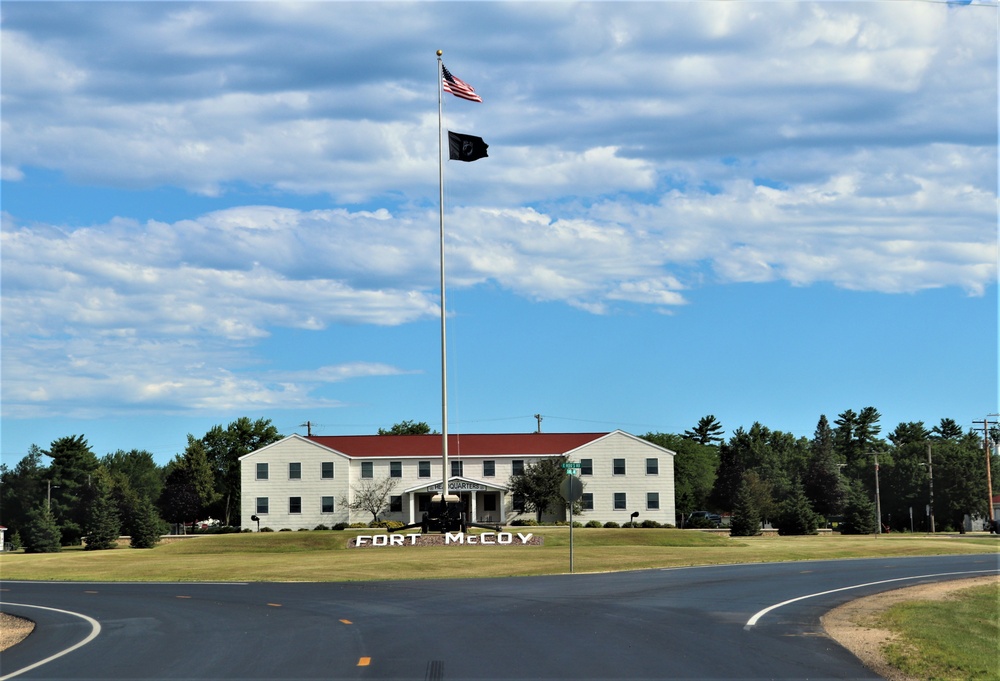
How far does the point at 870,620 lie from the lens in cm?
2036

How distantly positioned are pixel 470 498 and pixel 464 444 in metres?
5.72

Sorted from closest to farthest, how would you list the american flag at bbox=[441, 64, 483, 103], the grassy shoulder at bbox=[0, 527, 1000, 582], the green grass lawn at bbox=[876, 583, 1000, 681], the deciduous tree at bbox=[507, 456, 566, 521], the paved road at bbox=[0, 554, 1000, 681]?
1. the paved road at bbox=[0, 554, 1000, 681]
2. the green grass lawn at bbox=[876, 583, 1000, 681]
3. the grassy shoulder at bbox=[0, 527, 1000, 582]
4. the american flag at bbox=[441, 64, 483, 103]
5. the deciduous tree at bbox=[507, 456, 566, 521]

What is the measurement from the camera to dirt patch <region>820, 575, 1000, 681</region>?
602 inches

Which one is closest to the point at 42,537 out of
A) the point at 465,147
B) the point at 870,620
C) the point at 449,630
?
the point at 465,147

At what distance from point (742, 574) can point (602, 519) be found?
47.4 m

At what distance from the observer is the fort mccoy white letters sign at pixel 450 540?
4875cm

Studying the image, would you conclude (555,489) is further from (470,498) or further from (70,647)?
(70,647)

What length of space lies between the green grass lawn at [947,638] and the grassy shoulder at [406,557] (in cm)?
1369

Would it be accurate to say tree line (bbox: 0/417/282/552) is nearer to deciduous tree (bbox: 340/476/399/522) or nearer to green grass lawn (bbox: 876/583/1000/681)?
deciduous tree (bbox: 340/476/399/522)

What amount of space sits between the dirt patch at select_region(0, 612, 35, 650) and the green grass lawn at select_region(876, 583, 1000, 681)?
48.9 ft

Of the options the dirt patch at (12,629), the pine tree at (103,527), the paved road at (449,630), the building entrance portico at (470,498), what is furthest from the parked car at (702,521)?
the dirt patch at (12,629)

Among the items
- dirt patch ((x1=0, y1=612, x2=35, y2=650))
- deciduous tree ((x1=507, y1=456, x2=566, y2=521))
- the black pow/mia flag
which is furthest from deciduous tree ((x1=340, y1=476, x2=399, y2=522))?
dirt patch ((x1=0, y1=612, x2=35, y2=650))

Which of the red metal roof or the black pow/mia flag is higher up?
the black pow/mia flag

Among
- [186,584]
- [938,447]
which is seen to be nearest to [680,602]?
[186,584]
